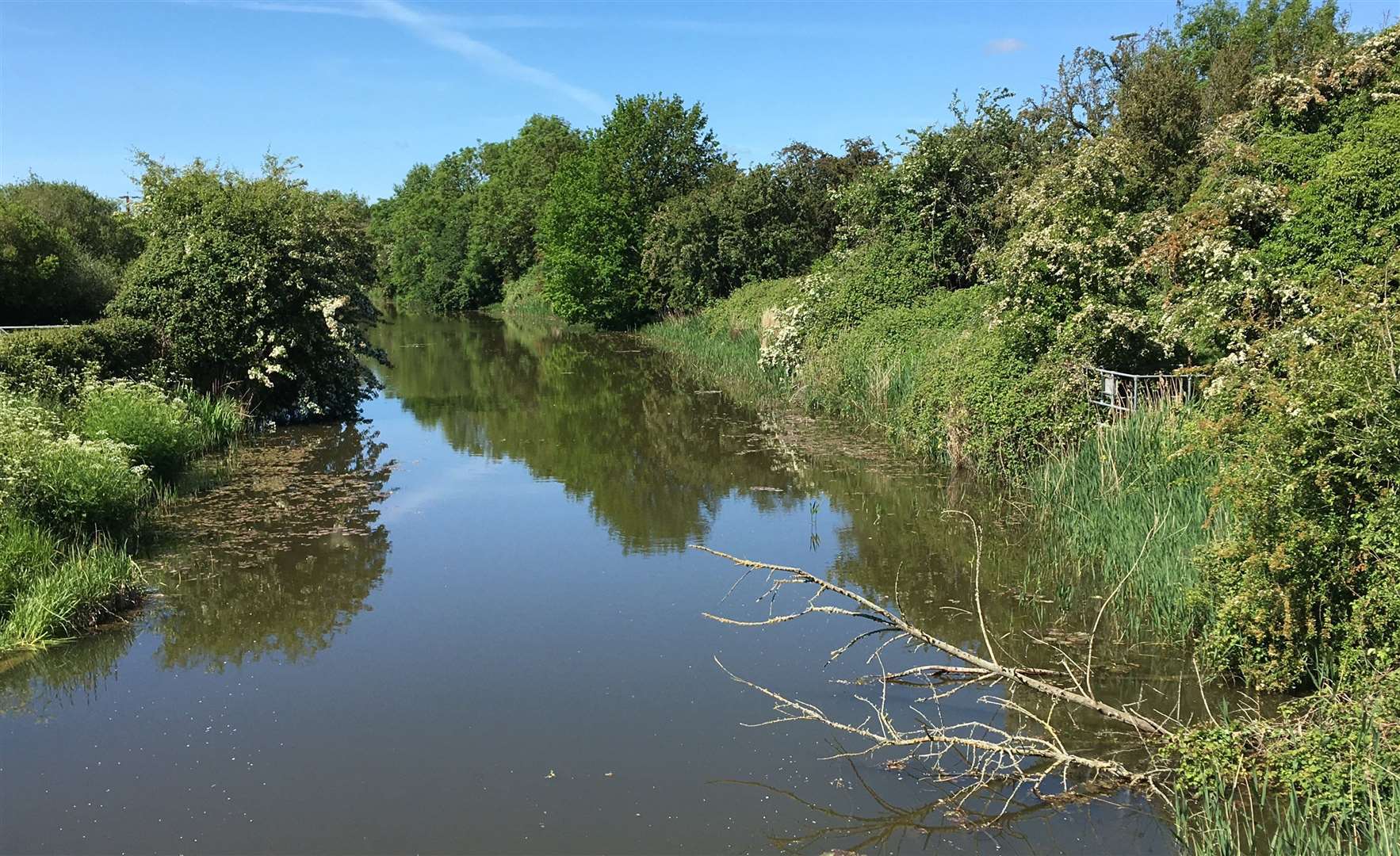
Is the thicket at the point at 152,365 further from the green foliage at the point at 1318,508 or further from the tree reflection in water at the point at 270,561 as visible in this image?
the green foliage at the point at 1318,508

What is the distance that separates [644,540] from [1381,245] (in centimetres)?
896

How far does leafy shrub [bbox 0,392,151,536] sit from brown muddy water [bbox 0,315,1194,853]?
73 cm

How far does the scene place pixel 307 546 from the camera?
36.3 ft

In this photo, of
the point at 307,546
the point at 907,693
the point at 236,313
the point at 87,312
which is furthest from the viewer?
the point at 87,312

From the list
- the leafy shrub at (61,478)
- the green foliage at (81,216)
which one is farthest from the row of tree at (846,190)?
the green foliage at (81,216)

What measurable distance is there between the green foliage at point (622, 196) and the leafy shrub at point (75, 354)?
24.4 m

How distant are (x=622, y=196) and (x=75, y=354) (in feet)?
90.6

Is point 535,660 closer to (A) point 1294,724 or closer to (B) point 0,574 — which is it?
(B) point 0,574

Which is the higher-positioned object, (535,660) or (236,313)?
(236,313)

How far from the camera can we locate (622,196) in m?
39.9

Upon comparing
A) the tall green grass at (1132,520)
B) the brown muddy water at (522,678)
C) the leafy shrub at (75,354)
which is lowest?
the brown muddy water at (522,678)

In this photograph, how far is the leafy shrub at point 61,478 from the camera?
9.12 meters

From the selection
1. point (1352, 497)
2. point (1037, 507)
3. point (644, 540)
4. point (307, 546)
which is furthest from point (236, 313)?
point (1352, 497)

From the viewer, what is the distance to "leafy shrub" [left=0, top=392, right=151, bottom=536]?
359 inches
